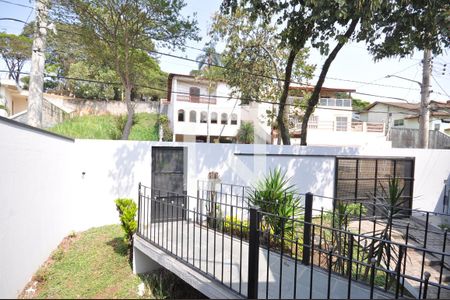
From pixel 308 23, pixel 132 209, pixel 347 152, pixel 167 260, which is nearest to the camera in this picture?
pixel 167 260

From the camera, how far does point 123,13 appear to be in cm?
827

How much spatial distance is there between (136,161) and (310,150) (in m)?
4.59

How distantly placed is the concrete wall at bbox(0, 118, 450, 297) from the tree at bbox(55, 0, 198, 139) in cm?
326

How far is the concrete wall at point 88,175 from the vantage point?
114 inches

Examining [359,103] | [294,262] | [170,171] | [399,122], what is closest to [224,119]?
[170,171]

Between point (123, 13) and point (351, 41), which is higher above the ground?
point (123, 13)

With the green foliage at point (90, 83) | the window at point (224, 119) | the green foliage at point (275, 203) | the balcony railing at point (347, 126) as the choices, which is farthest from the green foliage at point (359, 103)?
the green foliage at point (275, 203)

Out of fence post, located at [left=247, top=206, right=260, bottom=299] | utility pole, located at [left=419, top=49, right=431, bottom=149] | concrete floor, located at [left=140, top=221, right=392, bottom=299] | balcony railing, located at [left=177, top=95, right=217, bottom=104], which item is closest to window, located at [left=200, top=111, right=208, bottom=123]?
balcony railing, located at [left=177, top=95, right=217, bottom=104]

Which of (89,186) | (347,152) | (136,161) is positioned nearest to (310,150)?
(347,152)

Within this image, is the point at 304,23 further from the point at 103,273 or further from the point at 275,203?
the point at 103,273

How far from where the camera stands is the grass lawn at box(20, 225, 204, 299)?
3154 mm

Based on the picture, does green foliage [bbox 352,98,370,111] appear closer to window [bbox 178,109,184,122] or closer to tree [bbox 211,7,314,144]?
window [bbox 178,109,184,122]

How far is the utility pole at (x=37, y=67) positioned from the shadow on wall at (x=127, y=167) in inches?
91.0

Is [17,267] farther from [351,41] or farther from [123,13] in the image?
A: [351,41]
